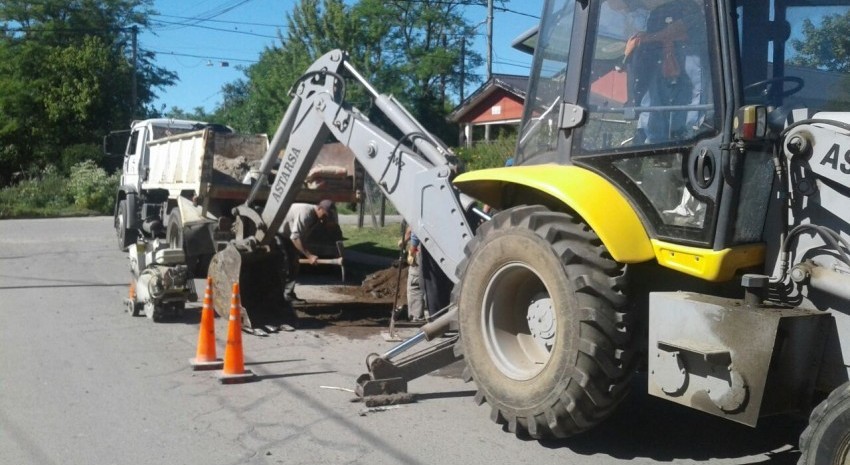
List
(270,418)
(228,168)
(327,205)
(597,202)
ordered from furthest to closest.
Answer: (228,168) → (327,205) → (270,418) → (597,202)

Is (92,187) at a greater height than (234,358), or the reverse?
(92,187)

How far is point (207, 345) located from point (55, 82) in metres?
35.8

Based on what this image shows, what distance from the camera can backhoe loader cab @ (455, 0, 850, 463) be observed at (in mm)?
4492

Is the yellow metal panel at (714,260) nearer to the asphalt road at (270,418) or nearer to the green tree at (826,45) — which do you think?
the green tree at (826,45)

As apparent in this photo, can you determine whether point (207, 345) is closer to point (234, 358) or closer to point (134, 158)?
point (234, 358)

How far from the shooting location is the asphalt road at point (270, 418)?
5.67m

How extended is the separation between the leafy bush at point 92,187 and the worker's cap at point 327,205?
70.5 feet

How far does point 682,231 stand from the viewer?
4918 millimetres

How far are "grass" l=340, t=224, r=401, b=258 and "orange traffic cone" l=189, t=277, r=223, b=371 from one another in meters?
9.55

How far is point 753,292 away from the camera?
461 cm

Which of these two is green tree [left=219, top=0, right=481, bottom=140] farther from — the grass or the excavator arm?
the excavator arm

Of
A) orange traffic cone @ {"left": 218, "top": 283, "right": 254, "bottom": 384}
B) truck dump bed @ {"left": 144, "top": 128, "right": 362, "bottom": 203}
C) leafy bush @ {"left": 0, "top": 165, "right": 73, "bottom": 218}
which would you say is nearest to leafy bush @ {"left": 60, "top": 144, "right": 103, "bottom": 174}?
leafy bush @ {"left": 0, "top": 165, "right": 73, "bottom": 218}

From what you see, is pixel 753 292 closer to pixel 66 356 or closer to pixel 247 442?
pixel 247 442

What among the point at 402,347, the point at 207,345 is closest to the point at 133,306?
the point at 207,345
